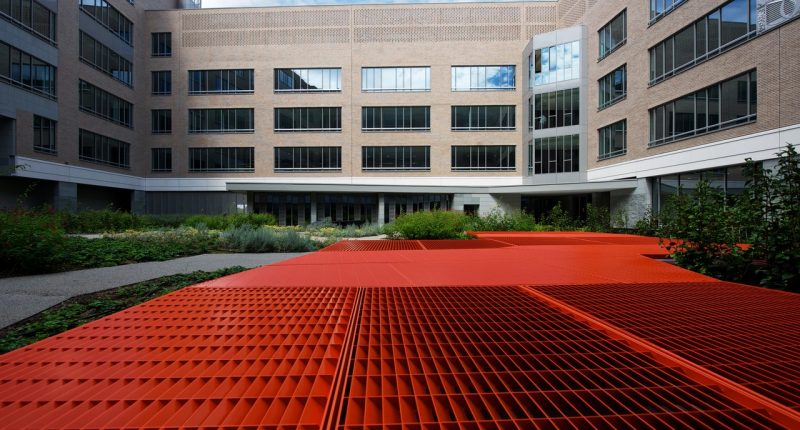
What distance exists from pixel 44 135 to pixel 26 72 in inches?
165

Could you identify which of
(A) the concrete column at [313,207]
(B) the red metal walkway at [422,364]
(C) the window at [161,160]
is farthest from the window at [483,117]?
(B) the red metal walkway at [422,364]

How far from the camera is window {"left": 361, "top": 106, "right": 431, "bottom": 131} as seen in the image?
3444 cm

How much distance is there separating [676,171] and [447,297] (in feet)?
75.1

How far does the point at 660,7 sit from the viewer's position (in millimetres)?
22000

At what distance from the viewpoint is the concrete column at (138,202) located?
35.8 meters

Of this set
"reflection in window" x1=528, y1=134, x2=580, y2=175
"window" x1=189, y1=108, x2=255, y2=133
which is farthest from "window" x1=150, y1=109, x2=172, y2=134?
"reflection in window" x1=528, y1=134, x2=580, y2=175

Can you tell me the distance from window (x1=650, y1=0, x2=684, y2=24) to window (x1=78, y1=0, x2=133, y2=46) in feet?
136

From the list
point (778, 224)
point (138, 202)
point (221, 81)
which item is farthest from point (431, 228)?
point (138, 202)

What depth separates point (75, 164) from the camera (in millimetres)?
29344

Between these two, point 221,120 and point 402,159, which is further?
point 221,120

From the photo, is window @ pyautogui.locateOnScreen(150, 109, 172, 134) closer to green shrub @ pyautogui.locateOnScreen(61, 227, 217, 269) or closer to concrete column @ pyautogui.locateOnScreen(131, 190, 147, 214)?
concrete column @ pyautogui.locateOnScreen(131, 190, 147, 214)

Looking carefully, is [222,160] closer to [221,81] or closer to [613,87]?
[221,81]

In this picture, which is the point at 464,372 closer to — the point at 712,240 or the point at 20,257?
the point at 712,240

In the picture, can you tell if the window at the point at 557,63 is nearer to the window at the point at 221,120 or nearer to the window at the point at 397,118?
the window at the point at 397,118
